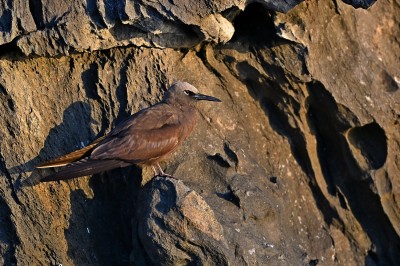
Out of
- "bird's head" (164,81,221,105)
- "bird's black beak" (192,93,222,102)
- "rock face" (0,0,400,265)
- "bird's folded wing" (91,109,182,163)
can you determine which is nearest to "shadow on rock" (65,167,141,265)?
"rock face" (0,0,400,265)

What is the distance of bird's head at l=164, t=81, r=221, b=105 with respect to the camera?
7.97 meters

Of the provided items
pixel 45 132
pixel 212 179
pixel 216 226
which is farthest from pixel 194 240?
pixel 45 132

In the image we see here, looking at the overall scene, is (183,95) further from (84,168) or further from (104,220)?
(104,220)

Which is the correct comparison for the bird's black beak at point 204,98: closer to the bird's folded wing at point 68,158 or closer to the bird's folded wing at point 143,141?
the bird's folded wing at point 143,141

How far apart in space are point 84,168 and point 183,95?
3.72 feet

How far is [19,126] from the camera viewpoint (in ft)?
25.8

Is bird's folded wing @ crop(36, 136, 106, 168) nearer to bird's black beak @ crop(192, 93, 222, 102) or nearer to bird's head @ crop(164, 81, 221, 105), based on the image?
bird's head @ crop(164, 81, 221, 105)

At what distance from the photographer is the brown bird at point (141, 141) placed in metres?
7.52

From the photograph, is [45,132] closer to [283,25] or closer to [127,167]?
[127,167]

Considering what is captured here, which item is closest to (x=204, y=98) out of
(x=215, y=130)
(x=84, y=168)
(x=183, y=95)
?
(x=183, y=95)

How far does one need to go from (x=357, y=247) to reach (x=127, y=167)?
7.78 ft

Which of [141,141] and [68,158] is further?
[141,141]

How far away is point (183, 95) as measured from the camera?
7992 millimetres

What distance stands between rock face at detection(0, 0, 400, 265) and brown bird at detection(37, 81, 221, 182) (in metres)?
0.28
